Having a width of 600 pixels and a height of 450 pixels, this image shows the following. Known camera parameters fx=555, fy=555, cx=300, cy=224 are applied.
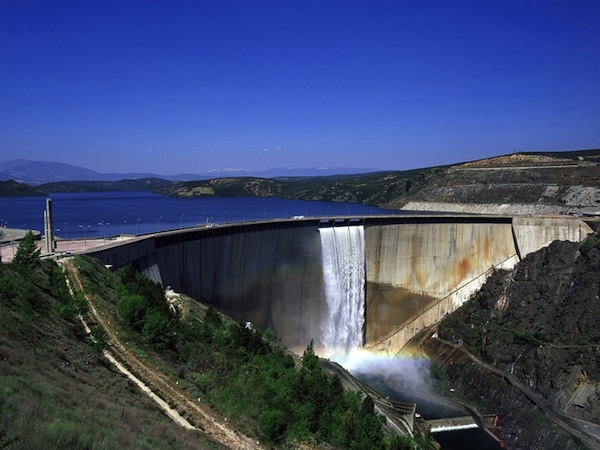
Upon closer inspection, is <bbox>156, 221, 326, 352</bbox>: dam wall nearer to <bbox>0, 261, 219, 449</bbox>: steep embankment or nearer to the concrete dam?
the concrete dam

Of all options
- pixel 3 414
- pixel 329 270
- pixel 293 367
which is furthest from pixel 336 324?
pixel 3 414

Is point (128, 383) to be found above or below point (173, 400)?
above

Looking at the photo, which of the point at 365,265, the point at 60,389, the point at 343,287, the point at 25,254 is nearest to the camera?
the point at 60,389

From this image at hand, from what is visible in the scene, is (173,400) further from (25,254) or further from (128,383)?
Answer: (25,254)

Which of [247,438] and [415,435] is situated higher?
[247,438]

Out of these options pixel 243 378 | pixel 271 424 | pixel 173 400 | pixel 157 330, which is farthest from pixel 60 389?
pixel 243 378

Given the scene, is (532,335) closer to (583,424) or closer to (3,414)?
(583,424)

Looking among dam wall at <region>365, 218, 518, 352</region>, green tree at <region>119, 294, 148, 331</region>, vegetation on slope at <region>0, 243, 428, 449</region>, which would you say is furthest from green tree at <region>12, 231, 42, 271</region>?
dam wall at <region>365, 218, 518, 352</region>
